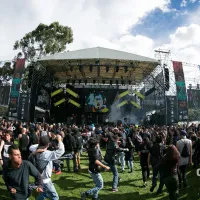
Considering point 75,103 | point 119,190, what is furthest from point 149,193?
point 75,103

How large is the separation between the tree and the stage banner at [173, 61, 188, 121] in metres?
16.6

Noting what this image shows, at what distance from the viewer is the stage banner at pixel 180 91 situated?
19.8 m

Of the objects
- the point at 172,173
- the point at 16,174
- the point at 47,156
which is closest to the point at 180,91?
the point at 172,173

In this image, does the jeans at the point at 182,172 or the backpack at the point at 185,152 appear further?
the jeans at the point at 182,172

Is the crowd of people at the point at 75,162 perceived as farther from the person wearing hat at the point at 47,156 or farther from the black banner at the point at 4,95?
the black banner at the point at 4,95

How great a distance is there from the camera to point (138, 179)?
27.7 ft

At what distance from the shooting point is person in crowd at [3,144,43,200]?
3330mm

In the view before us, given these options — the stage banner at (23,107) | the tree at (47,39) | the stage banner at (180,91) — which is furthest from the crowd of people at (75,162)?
the tree at (47,39)

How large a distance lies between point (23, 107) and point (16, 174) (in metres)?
19.5

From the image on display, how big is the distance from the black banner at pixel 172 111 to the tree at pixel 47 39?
1745 centimetres

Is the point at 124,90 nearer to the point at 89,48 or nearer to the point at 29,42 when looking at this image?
the point at 89,48

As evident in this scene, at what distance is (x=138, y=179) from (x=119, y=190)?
144cm

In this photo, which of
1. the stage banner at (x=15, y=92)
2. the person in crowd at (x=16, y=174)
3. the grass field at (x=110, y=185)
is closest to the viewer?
the person in crowd at (x=16, y=174)

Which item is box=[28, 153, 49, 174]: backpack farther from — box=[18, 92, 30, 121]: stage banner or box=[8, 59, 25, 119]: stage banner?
box=[8, 59, 25, 119]: stage banner
